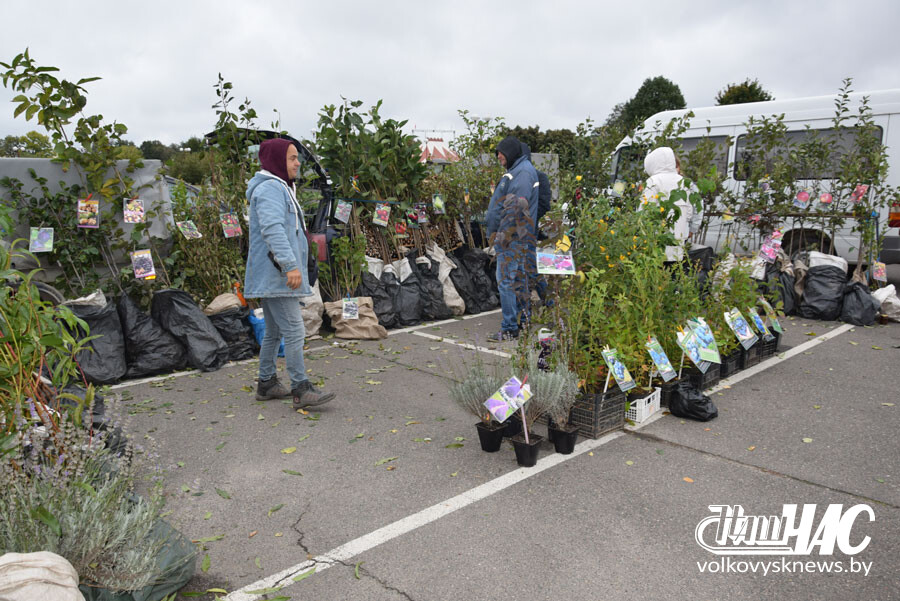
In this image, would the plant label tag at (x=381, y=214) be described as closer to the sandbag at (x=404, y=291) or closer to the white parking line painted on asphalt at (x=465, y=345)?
the sandbag at (x=404, y=291)

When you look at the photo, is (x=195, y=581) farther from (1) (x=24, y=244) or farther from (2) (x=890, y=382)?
(2) (x=890, y=382)

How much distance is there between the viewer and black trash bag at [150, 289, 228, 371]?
5711 mm

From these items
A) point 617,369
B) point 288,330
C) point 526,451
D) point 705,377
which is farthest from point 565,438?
point 288,330

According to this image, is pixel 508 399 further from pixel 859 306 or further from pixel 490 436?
pixel 859 306

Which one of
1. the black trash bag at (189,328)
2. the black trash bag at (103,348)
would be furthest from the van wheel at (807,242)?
the black trash bag at (103,348)

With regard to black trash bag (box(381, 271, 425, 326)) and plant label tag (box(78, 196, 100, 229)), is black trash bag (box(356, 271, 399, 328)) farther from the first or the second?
plant label tag (box(78, 196, 100, 229))

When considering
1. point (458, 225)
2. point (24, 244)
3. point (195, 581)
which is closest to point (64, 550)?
point (195, 581)

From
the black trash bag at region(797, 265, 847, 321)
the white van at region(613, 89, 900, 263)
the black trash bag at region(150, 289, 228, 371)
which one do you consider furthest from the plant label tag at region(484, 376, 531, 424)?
the black trash bag at region(797, 265, 847, 321)

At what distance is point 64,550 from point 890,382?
5.75 meters

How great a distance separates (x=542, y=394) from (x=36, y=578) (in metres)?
2.55

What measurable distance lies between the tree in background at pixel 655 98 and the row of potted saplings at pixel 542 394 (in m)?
32.1

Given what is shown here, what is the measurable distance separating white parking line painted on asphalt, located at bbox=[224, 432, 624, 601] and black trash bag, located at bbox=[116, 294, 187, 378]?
3.55m

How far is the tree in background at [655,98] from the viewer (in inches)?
1348

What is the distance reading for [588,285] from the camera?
421 cm
